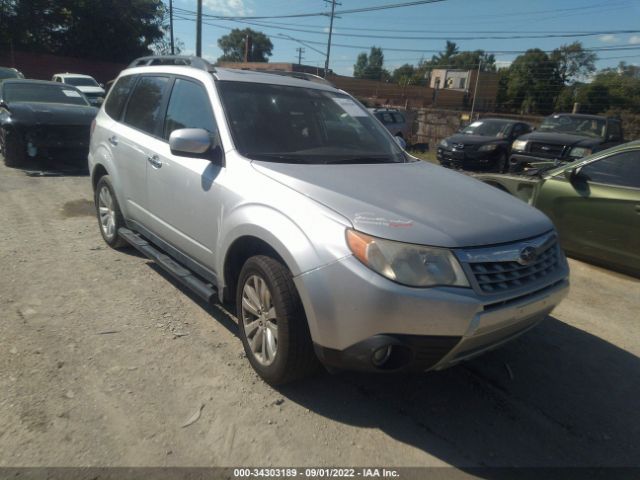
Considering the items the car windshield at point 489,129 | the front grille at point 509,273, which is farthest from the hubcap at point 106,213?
the car windshield at point 489,129

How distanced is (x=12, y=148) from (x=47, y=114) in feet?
2.84

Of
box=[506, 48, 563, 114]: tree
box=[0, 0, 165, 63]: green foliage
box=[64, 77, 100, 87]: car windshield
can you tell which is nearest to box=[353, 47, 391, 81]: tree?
box=[506, 48, 563, 114]: tree

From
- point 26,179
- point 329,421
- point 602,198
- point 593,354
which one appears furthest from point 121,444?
point 26,179

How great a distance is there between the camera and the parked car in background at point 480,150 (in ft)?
41.0

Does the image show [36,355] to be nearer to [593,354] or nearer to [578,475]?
[578,475]

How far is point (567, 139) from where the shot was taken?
10.6 meters

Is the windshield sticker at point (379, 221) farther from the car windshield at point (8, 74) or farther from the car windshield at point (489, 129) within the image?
the car windshield at point (8, 74)

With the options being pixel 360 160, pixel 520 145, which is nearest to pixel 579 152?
pixel 520 145

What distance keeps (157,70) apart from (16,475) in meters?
3.34

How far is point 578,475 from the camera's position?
2.34 metres

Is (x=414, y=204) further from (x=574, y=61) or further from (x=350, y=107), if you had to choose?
(x=574, y=61)

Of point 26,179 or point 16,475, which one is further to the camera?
point 26,179

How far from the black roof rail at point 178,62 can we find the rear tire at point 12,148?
4841 millimetres

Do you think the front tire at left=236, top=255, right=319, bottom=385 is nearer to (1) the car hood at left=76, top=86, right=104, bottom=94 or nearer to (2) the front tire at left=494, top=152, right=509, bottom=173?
(2) the front tire at left=494, top=152, right=509, bottom=173
